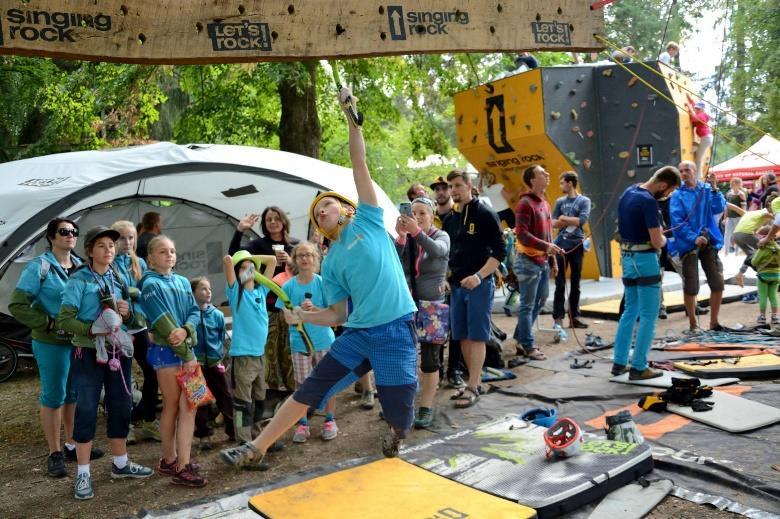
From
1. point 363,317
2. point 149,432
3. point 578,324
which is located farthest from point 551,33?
point 578,324

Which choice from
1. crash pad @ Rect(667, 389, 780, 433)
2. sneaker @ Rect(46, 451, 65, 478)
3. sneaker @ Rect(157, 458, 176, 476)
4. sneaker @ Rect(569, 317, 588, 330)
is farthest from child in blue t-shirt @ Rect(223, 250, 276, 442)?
sneaker @ Rect(569, 317, 588, 330)

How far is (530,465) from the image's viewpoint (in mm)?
4191

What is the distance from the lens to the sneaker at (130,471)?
4672 millimetres

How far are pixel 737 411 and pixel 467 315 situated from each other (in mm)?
2061

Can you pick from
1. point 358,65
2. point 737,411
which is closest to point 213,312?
point 737,411

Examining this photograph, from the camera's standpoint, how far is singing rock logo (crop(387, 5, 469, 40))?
3.61 metres

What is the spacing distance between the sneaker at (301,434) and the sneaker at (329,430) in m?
0.12

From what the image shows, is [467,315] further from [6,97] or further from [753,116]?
[753,116]

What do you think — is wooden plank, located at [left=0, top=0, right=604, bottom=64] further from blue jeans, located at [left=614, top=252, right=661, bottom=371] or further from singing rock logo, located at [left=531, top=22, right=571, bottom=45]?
blue jeans, located at [left=614, top=252, right=661, bottom=371]

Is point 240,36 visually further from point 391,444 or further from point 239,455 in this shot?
point 391,444

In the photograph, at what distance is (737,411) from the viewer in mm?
5059

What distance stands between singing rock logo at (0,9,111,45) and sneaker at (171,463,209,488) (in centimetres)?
267

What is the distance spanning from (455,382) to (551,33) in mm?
3456

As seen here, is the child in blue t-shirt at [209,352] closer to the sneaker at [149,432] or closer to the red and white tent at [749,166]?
the sneaker at [149,432]
